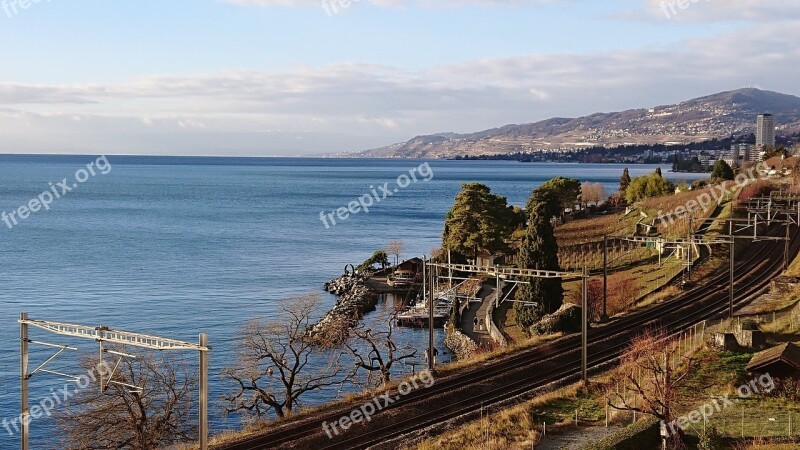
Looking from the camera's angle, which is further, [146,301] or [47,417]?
[146,301]

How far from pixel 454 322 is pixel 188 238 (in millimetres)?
59816

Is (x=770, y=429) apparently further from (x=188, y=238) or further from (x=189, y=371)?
(x=188, y=238)

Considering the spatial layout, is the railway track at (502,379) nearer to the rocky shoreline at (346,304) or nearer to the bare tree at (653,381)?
the bare tree at (653,381)

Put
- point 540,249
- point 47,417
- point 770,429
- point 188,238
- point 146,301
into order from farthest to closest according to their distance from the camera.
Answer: point 188,238 → point 146,301 → point 540,249 → point 47,417 → point 770,429

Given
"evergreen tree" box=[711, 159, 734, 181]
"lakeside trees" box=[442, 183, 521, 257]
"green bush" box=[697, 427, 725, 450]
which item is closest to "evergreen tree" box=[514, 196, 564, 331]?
"lakeside trees" box=[442, 183, 521, 257]

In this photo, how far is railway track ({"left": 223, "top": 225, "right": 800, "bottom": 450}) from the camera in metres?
25.3

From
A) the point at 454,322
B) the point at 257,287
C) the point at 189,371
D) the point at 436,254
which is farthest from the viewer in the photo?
the point at 436,254

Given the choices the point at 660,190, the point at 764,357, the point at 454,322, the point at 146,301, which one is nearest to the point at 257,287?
the point at 146,301

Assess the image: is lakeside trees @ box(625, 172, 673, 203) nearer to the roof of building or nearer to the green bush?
the roof of building

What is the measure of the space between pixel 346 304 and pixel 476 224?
1324 cm

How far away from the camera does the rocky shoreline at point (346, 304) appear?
4412 cm

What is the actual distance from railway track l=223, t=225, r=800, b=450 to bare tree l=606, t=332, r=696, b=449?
7.95 feet

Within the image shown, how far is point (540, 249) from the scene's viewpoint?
144ft

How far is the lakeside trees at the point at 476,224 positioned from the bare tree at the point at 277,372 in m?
20.6
